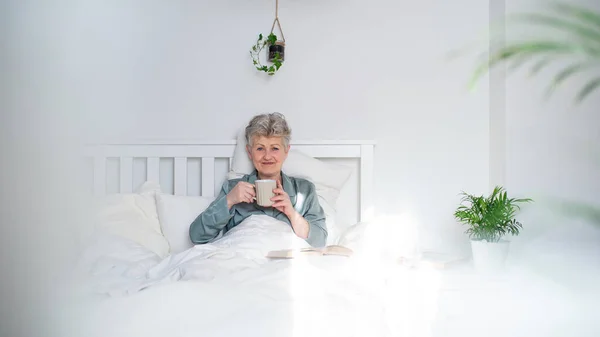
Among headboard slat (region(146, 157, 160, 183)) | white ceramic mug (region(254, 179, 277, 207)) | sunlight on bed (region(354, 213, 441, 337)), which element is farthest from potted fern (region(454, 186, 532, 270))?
headboard slat (region(146, 157, 160, 183))

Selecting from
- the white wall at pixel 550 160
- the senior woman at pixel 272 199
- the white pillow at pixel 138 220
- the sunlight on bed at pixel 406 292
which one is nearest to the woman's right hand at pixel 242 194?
the senior woman at pixel 272 199

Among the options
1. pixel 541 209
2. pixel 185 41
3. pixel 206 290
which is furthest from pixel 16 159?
pixel 185 41

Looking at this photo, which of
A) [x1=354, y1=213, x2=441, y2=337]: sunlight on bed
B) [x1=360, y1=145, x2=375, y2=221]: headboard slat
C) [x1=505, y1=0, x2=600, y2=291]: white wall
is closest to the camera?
[x1=354, y1=213, x2=441, y2=337]: sunlight on bed

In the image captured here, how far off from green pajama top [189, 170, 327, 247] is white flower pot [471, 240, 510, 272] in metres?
0.48

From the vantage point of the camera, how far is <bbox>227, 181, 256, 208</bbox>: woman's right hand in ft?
4.83

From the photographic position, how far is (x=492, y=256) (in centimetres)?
126

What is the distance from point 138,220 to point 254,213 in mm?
368

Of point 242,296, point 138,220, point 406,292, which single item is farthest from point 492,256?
point 138,220

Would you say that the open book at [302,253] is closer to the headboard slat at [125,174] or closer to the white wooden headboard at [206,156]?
the white wooden headboard at [206,156]

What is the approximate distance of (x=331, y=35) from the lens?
189 centimetres

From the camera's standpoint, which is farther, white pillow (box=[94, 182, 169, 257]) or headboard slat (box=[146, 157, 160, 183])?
headboard slat (box=[146, 157, 160, 183])

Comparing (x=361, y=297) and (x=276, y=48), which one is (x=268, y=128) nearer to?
(x=276, y=48)

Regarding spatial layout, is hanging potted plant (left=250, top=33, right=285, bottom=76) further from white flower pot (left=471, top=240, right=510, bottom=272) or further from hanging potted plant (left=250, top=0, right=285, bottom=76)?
white flower pot (left=471, top=240, right=510, bottom=272)

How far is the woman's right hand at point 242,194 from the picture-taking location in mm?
1474
